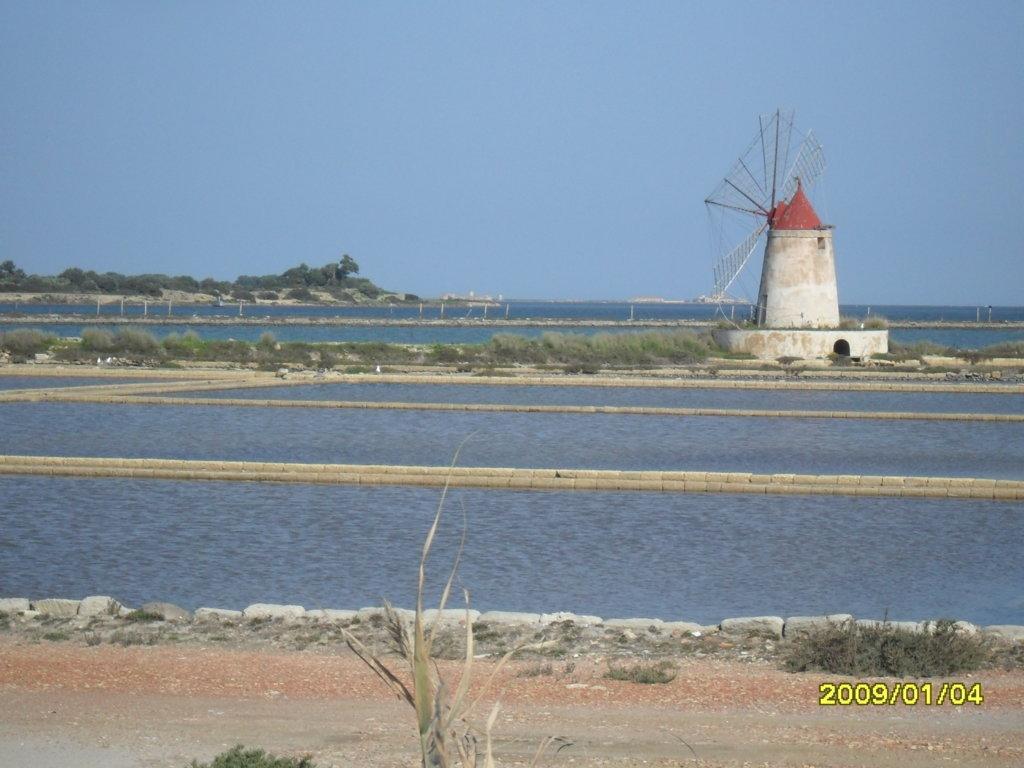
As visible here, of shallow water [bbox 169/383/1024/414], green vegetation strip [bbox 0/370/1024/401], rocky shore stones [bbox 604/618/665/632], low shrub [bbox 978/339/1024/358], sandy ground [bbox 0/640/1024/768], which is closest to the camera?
sandy ground [bbox 0/640/1024/768]

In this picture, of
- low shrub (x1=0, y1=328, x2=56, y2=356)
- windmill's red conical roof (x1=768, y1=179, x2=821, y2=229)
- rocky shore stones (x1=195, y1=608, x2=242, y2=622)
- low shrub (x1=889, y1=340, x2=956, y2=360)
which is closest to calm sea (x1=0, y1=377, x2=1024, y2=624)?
rocky shore stones (x1=195, y1=608, x2=242, y2=622)

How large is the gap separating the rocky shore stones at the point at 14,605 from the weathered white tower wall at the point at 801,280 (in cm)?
2523

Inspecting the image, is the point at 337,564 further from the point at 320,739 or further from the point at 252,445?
the point at 252,445

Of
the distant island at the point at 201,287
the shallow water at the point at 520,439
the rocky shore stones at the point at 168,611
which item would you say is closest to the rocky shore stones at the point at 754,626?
the rocky shore stones at the point at 168,611

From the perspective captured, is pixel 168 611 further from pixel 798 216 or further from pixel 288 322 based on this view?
pixel 288 322

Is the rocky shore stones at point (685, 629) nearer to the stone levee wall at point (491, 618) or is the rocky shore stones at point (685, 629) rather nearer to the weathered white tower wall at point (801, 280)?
the stone levee wall at point (491, 618)

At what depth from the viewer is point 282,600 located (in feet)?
25.0

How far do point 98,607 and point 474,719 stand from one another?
2.58m

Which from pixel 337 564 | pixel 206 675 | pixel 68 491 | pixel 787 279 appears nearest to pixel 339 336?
pixel 787 279

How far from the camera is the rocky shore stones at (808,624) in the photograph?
638cm

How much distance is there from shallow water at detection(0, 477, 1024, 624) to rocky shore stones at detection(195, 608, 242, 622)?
2.22 feet

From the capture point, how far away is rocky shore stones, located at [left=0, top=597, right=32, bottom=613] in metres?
6.83

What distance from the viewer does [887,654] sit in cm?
584

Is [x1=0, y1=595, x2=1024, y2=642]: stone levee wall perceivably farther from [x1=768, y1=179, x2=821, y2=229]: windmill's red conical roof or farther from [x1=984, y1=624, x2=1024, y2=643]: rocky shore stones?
[x1=768, y1=179, x2=821, y2=229]: windmill's red conical roof
